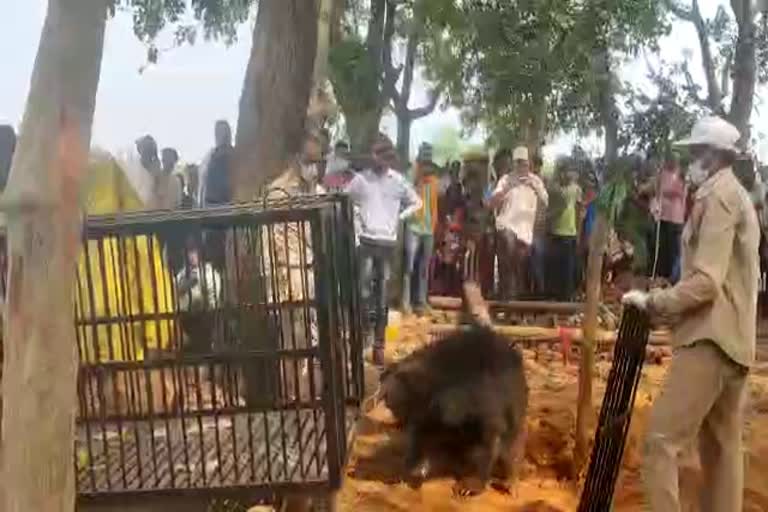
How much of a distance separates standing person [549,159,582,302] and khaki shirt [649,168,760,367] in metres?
9.47

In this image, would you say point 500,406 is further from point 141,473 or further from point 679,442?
point 141,473

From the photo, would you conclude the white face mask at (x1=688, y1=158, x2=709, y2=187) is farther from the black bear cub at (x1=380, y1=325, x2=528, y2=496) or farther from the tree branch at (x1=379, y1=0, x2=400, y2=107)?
the tree branch at (x1=379, y1=0, x2=400, y2=107)

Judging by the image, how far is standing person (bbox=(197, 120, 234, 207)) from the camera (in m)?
10.3

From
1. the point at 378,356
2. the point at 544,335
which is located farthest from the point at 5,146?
the point at 544,335

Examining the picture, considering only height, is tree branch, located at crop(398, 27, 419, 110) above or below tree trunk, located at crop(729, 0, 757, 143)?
above

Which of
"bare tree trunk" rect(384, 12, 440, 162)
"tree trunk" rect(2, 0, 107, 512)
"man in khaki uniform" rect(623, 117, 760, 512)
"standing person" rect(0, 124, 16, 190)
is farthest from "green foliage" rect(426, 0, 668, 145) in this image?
"bare tree trunk" rect(384, 12, 440, 162)

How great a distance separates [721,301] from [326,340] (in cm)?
241

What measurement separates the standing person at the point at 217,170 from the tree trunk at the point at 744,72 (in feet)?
23.6

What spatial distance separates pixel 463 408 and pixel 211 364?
Result: 3.38 metres

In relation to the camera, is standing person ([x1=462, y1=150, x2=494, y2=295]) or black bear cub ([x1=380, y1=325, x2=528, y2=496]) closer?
black bear cub ([x1=380, y1=325, x2=528, y2=496])

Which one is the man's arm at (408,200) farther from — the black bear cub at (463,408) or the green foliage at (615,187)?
the black bear cub at (463,408)

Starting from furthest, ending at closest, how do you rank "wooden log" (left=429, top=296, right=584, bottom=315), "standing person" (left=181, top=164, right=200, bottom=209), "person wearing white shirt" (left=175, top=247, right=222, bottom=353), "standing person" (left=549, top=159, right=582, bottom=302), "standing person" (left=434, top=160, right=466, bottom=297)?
"standing person" (left=434, top=160, right=466, bottom=297) → "standing person" (left=549, top=159, right=582, bottom=302) → "wooden log" (left=429, top=296, right=584, bottom=315) → "standing person" (left=181, top=164, right=200, bottom=209) → "person wearing white shirt" (left=175, top=247, right=222, bottom=353)

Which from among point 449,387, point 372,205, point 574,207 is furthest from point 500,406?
point 574,207

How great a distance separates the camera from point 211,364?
4.26 meters
